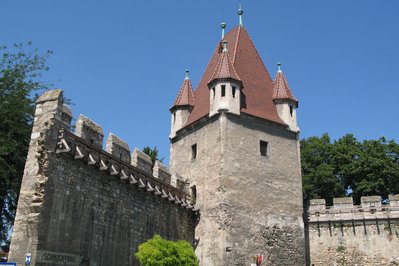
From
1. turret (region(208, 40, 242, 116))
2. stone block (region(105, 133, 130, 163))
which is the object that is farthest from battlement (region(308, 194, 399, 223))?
stone block (region(105, 133, 130, 163))

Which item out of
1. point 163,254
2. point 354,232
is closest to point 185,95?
point 354,232

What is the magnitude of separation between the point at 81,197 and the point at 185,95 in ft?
35.0

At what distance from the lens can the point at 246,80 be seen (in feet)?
73.9

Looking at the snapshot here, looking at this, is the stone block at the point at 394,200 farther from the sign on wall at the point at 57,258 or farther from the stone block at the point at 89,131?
the sign on wall at the point at 57,258

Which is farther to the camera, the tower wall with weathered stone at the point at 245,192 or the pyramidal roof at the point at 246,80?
the pyramidal roof at the point at 246,80

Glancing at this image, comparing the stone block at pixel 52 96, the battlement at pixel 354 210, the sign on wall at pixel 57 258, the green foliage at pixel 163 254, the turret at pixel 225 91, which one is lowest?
the sign on wall at pixel 57 258

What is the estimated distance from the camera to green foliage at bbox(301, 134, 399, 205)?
2842 centimetres

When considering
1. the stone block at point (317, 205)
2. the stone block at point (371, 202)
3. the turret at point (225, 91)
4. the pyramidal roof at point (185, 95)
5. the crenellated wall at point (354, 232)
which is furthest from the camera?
the pyramidal roof at point (185, 95)

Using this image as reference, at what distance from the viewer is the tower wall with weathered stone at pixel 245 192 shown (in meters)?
18.8

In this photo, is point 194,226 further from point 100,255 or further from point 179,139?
point 100,255

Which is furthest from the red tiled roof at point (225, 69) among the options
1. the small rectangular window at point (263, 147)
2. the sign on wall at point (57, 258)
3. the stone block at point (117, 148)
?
the sign on wall at point (57, 258)

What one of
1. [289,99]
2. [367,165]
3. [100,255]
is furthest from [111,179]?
[367,165]

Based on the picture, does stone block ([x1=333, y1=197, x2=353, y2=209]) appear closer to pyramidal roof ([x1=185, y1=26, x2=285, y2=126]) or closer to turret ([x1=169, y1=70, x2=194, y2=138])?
pyramidal roof ([x1=185, y1=26, x2=285, y2=126])

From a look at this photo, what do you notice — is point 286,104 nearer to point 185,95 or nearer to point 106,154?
point 185,95
